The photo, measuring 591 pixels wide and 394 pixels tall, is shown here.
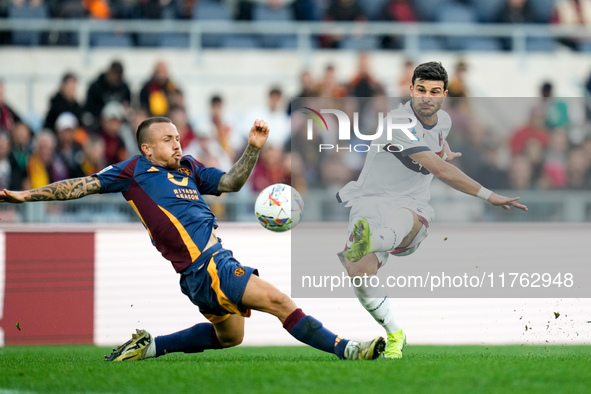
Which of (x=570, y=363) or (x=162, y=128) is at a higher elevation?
(x=162, y=128)

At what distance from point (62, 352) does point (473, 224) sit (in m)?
4.58

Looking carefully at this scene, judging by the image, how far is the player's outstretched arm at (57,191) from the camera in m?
6.59

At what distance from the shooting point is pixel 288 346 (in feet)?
32.8

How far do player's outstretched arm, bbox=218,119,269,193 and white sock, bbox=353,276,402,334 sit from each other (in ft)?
4.52

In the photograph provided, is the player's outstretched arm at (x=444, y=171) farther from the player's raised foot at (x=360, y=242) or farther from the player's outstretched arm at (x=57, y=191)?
the player's outstretched arm at (x=57, y=191)

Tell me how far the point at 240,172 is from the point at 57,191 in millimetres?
1365

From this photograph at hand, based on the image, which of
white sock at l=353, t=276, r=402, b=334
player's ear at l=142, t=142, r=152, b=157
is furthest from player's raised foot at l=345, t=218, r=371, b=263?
player's ear at l=142, t=142, r=152, b=157

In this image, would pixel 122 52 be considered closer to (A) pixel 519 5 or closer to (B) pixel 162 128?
(A) pixel 519 5

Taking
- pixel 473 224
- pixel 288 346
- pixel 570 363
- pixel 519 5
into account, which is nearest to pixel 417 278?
pixel 473 224

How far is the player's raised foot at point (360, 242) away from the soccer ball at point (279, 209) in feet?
1.75

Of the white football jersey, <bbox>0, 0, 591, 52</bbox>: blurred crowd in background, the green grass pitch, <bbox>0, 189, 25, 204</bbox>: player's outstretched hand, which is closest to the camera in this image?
the green grass pitch

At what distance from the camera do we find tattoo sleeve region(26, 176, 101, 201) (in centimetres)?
669

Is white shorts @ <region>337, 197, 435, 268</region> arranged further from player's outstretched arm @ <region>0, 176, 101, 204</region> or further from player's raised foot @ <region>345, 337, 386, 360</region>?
player's outstretched arm @ <region>0, 176, 101, 204</region>

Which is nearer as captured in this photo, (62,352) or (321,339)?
(321,339)
